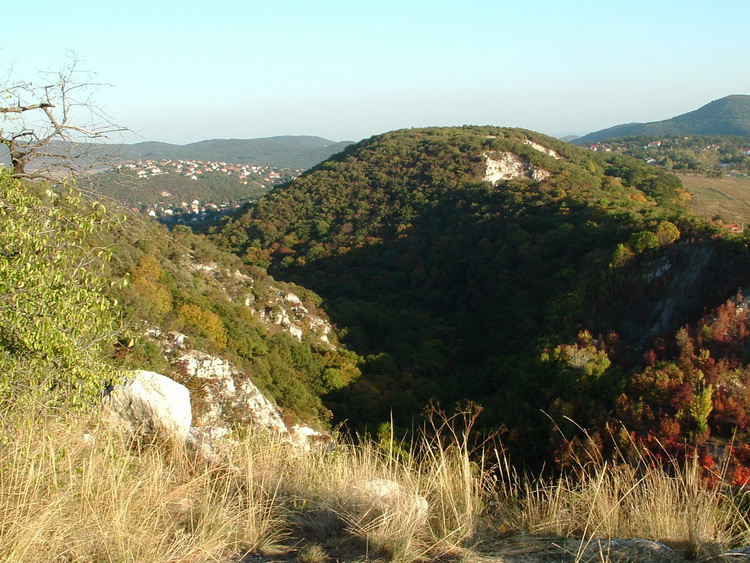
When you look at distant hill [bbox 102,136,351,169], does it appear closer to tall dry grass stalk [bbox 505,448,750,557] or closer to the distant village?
the distant village

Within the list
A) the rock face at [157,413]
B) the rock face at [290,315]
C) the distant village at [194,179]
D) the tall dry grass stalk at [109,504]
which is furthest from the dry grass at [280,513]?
the distant village at [194,179]

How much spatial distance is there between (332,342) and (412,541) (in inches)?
805

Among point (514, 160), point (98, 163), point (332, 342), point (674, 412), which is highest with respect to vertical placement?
point (514, 160)

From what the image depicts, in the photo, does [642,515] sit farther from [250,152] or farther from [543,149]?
[250,152]

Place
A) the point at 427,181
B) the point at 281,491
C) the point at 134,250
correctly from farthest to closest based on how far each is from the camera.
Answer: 1. the point at 427,181
2. the point at 134,250
3. the point at 281,491

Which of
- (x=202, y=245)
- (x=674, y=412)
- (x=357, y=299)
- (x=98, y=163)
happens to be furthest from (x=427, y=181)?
(x=98, y=163)

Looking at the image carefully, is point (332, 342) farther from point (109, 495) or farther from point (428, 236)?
point (109, 495)

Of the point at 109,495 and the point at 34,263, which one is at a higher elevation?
the point at 34,263

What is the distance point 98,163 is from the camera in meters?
5.17

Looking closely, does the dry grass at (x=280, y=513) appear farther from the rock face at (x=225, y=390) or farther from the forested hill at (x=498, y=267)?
the rock face at (x=225, y=390)

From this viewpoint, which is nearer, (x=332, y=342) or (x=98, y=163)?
(x=98, y=163)

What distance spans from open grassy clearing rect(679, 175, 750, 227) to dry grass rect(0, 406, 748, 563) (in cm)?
2638

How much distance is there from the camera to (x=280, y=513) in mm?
3199

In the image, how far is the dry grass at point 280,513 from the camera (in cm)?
259
